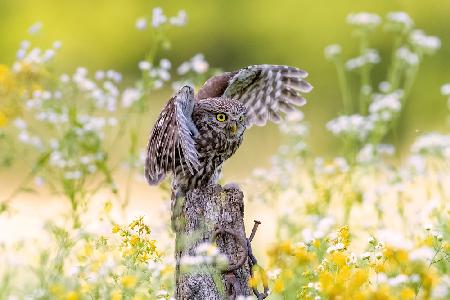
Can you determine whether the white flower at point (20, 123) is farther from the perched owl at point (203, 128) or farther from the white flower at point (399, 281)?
the white flower at point (399, 281)

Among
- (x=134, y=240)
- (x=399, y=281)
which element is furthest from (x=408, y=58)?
(x=399, y=281)

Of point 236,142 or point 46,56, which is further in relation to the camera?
point 46,56

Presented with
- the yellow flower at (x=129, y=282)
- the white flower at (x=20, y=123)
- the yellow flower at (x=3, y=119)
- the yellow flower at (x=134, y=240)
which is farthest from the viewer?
the white flower at (x=20, y=123)

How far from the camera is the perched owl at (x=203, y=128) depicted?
5.70m

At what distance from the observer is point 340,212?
8102mm

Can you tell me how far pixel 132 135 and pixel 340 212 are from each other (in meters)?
1.76

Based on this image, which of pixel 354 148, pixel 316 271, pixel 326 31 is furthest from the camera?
pixel 326 31

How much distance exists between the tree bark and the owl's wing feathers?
1.90m

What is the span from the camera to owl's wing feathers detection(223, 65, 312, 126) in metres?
6.74

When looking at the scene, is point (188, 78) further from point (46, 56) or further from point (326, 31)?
point (326, 31)

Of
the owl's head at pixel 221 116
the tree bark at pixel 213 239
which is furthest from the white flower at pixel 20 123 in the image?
the tree bark at pixel 213 239

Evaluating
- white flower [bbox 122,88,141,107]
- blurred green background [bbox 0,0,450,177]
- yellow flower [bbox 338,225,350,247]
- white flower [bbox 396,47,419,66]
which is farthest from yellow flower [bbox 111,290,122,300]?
blurred green background [bbox 0,0,450,177]

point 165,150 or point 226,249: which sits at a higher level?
point 165,150

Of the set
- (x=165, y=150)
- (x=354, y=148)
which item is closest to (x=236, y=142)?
(x=165, y=150)
